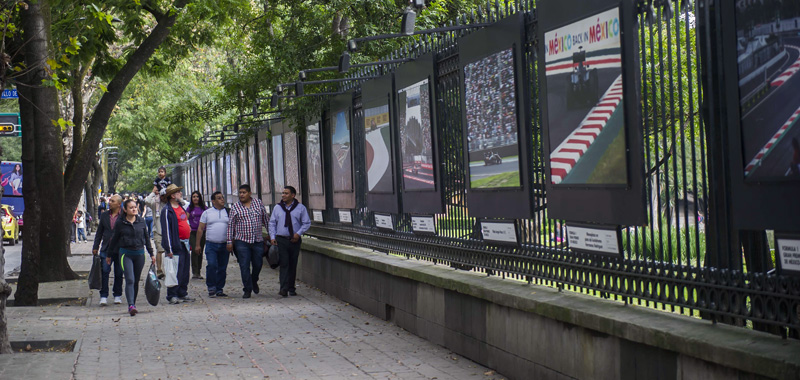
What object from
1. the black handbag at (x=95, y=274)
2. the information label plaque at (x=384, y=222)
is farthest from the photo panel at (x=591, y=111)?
the black handbag at (x=95, y=274)

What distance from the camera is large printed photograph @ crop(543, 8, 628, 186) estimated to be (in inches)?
256

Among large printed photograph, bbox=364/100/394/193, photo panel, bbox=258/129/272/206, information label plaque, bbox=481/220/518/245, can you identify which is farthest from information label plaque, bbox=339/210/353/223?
photo panel, bbox=258/129/272/206

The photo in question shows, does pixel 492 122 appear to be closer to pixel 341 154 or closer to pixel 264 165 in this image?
pixel 341 154

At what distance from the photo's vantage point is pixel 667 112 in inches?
250

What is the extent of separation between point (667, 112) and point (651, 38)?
52cm

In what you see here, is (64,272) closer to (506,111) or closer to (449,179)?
(449,179)

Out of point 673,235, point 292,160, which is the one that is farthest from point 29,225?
point 673,235

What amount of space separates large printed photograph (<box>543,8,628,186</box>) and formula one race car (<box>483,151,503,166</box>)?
1.20 m

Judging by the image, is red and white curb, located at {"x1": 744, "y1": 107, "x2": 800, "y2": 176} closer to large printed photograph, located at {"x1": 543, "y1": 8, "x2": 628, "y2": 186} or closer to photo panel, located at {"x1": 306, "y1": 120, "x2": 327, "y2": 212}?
large printed photograph, located at {"x1": 543, "y1": 8, "x2": 628, "y2": 186}

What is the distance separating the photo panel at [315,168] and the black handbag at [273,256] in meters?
1.12

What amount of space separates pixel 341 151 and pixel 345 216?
1.02 metres

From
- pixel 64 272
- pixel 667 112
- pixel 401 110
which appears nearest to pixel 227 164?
pixel 64 272

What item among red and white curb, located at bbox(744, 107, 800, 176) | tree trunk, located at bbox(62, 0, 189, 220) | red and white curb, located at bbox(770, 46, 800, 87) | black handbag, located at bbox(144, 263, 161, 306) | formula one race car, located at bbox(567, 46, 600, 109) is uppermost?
tree trunk, located at bbox(62, 0, 189, 220)

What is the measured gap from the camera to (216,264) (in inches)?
643
